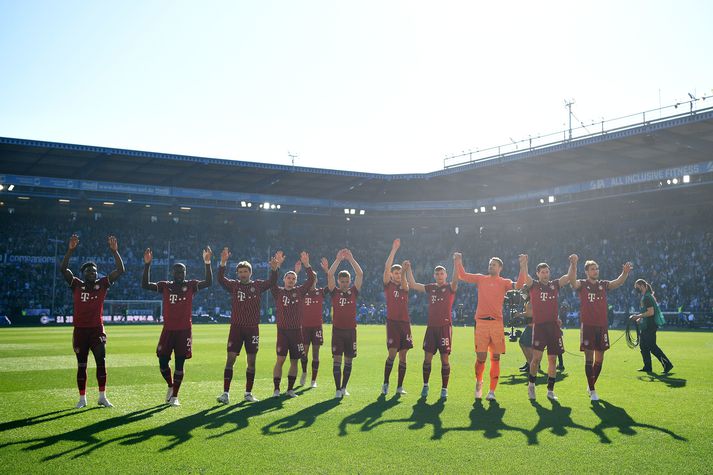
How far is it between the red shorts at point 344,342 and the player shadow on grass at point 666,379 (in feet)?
22.0

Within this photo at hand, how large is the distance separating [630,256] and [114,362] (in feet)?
150

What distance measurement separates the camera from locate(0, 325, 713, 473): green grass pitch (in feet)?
23.6

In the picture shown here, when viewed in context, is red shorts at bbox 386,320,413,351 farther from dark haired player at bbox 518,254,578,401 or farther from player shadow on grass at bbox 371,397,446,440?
dark haired player at bbox 518,254,578,401

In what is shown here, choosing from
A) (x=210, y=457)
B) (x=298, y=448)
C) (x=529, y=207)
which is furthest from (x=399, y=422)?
(x=529, y=207)

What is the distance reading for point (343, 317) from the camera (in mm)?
12750

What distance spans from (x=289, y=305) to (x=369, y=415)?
9.98 feet

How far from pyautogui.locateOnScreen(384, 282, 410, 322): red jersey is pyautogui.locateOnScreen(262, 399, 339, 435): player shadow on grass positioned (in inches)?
85.4

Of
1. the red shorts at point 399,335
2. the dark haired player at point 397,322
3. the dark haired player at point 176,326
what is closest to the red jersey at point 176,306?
the dark haired player at point 176,326

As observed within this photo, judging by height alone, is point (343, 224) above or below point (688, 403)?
above

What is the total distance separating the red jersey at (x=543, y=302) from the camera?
12148 millimetres

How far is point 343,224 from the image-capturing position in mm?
69250

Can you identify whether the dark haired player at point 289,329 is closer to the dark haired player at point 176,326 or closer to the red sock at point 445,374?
the dark haired player at point 176,326

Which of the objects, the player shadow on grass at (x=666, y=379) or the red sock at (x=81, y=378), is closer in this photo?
the red sock at (x=81, y=378)

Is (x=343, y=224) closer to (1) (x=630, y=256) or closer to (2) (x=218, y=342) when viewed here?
(1) (x=630, y=256)
